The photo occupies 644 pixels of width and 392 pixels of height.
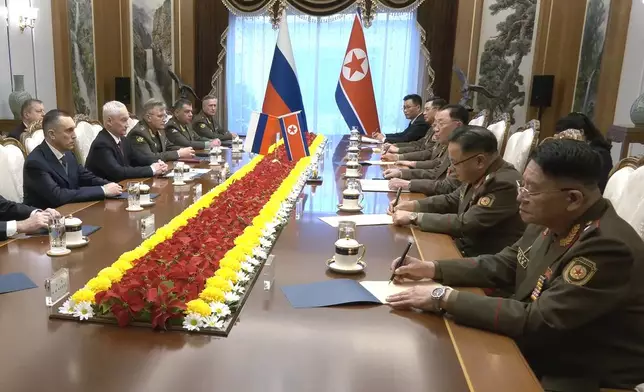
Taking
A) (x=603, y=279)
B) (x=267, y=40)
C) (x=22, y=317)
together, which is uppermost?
(x=267, y=40)

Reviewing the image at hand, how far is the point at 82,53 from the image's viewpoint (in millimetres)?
6684

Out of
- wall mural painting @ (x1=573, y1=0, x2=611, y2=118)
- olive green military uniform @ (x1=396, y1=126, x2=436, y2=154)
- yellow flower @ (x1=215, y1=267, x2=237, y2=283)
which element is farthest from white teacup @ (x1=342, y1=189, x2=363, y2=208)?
wall mural painting @ (x1=573, y1=0, x2=611, y2=118)

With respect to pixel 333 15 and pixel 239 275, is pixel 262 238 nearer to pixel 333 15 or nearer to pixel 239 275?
pixel 239 275

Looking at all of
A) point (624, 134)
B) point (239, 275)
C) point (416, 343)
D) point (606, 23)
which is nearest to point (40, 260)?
point (239, 275)

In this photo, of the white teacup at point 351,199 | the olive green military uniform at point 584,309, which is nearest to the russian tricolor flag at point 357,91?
the white teacup at point 351,199

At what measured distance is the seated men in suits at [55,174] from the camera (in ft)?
8.36

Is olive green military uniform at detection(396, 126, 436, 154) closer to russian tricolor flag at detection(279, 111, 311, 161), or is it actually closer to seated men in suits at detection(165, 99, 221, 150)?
russian tricolor flag at detection(279, 111, 311, 161)

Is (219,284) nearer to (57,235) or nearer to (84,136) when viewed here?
(57,235)

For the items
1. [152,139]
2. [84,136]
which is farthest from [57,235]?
[84,136]

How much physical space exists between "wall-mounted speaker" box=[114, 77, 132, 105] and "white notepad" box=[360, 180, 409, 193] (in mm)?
5165

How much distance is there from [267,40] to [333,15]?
100cm

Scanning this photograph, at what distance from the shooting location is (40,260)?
168 cm

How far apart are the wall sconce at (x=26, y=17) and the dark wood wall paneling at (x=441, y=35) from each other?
181 inches

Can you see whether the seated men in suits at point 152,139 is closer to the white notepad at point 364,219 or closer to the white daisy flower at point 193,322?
the white notepad at point 364,219
